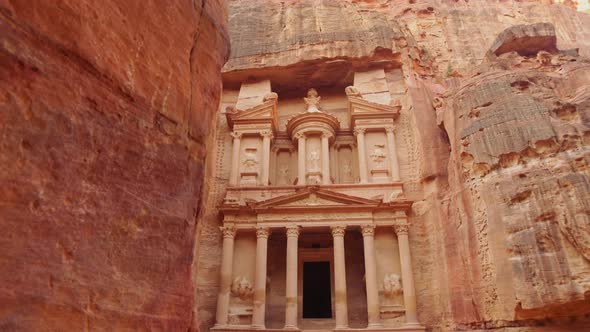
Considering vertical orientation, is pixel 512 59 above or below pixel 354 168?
above

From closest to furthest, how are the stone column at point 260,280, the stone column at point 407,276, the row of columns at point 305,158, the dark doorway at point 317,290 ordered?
the stone column at point 407,276, the stone column at point 260,280, the dark doorway at point 317,290, the row of columns at point 305,158

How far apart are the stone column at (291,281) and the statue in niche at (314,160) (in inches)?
120

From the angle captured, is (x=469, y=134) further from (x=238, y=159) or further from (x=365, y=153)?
(x=238, y=159)

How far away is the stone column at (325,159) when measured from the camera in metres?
16.3

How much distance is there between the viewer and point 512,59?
44.8 feet

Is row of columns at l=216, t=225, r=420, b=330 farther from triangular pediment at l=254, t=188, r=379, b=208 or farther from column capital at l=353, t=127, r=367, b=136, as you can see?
column capital at l=353, t=127, r=367, b=136

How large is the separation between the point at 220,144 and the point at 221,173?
145cm

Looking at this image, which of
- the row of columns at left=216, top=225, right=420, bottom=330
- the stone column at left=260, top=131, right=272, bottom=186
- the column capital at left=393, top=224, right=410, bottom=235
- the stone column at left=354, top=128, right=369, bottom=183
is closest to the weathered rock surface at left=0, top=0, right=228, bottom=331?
the row of columns at left=216, top=225, right=420, bottom=330

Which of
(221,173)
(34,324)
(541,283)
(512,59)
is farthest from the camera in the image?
(221,173)

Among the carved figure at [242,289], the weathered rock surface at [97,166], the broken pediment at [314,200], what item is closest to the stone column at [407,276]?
the broken pediment at [314,200]

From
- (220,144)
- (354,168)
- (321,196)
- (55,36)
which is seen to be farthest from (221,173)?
(55,36)

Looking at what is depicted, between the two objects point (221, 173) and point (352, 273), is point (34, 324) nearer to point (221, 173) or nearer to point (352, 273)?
point (352, 273)

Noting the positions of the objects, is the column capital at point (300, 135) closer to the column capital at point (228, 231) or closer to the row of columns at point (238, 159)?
the row of columns at point (238, 159)

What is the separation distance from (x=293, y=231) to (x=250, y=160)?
3.83 metres
